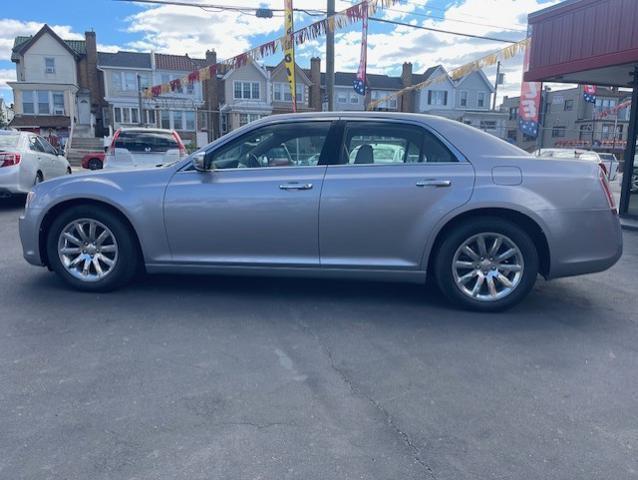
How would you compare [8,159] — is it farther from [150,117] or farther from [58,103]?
[150,117]

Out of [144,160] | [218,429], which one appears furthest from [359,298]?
[144,160]

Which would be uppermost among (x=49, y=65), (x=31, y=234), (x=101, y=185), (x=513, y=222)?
(x=49, y=65)

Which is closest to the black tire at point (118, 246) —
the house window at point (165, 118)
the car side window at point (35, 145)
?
the car side window at point (35, 145)

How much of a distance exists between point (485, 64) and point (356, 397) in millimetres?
13421

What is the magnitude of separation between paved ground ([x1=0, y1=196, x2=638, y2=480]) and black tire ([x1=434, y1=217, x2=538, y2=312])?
0.12m

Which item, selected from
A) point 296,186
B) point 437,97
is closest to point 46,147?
point 296,186

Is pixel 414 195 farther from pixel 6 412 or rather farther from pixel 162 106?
pixel 162 106

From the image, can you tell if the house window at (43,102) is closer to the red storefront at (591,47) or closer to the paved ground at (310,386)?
the red storefront at (591,47)

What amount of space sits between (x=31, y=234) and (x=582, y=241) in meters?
4.70

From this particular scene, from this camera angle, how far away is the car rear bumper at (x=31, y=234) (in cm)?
471

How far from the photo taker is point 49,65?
41.7m

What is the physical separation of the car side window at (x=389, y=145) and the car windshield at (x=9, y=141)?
7.65 meters

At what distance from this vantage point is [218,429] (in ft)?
8.68

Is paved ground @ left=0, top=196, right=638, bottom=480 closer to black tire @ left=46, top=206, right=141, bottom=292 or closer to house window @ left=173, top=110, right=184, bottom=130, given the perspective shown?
black tire @ left=46, top=206, right=141, bottom=292
